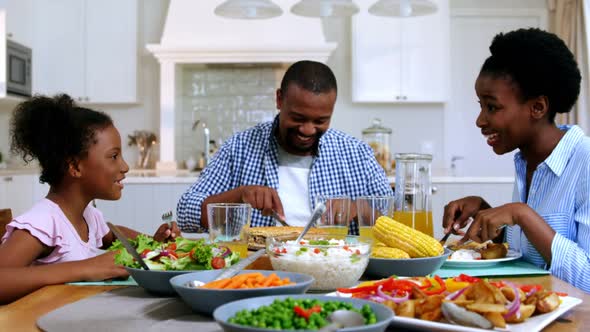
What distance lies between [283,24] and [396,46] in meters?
0.87

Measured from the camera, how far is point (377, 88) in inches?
208

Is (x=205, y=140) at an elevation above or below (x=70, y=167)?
above

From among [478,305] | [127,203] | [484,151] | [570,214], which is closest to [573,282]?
[570,214]

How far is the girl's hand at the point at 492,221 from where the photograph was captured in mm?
1464

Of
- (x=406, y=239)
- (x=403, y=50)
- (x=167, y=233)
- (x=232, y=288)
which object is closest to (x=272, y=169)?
(x=167, y=233)

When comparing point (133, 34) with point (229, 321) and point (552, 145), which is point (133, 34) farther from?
point (229, 321)

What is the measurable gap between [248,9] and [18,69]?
198cm

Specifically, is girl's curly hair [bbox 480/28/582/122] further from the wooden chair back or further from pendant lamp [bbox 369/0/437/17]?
pendant lamp [bbox 369/0/437/17]

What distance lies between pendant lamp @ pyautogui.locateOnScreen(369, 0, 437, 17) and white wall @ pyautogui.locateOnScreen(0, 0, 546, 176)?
146 centimetres

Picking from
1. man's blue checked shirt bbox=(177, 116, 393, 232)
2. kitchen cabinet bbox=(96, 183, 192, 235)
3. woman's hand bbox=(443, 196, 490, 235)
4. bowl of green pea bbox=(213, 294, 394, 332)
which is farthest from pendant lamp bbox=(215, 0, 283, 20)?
bowl of green pea bbox=(213, 294, 394, 332)

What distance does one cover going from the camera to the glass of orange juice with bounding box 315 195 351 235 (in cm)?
155

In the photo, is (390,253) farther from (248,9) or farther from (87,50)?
(87,50)

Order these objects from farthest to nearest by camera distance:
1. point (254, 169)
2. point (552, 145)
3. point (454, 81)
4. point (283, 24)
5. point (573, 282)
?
point (454, 81), point (283, 24), point (254, 169), point (552, 145), point (573, 282)

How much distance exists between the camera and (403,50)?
5215 mm
